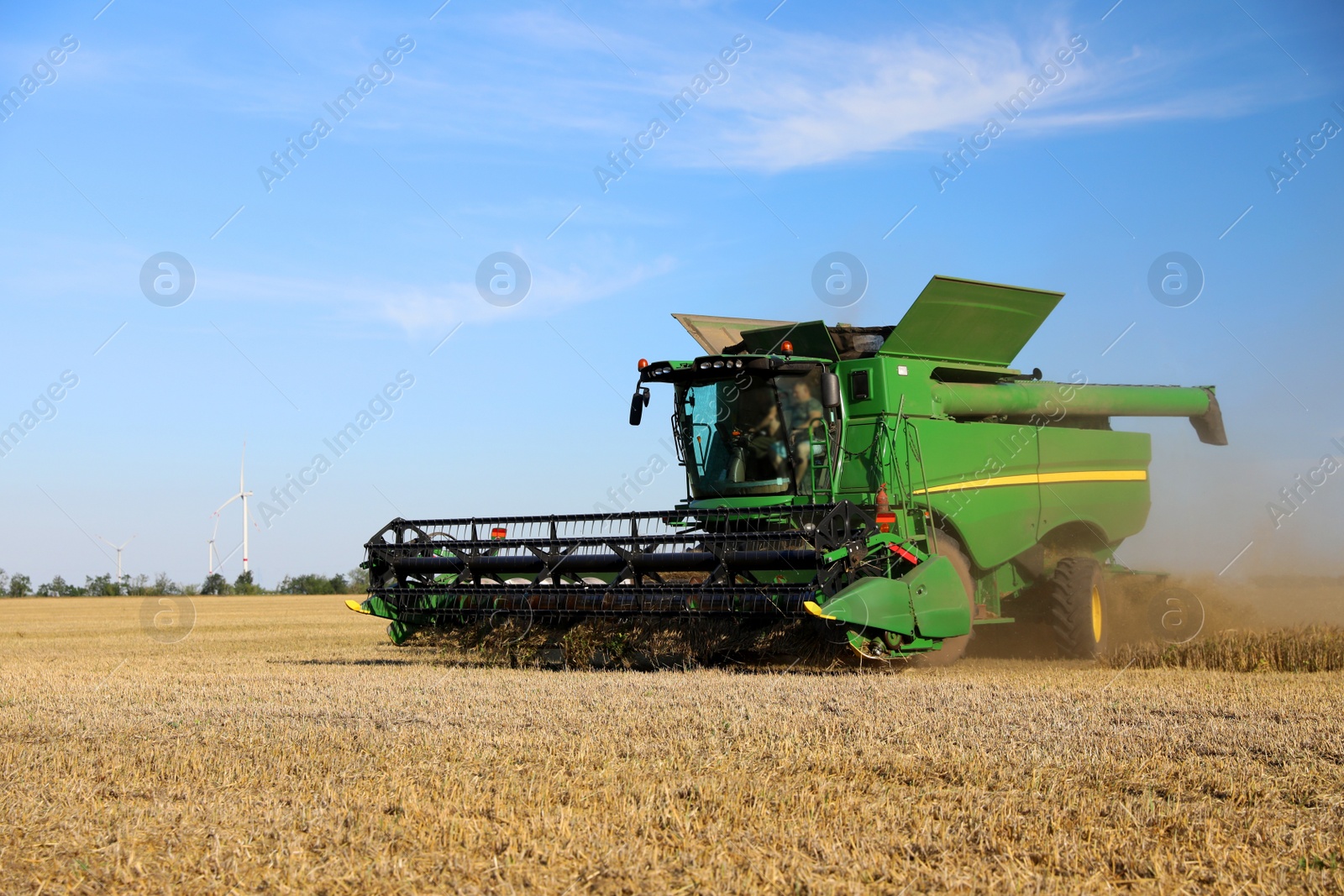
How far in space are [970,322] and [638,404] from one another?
3013mm

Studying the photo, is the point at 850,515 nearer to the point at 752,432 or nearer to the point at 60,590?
the point at 752,432

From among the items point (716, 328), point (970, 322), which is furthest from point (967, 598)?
point (716, 328)

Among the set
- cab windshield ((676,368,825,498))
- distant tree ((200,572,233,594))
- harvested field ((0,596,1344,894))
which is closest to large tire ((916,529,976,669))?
harvested field ((0,596,1344,894))

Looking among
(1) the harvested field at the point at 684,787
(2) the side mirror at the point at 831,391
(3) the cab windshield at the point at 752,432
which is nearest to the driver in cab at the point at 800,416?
(3) the cab windshield at the point at 752,432

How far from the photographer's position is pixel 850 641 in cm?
823

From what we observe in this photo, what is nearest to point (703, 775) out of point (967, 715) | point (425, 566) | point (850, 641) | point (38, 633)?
point (967, 715)

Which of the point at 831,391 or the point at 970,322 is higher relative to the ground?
the point at 970,322

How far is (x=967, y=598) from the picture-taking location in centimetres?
919

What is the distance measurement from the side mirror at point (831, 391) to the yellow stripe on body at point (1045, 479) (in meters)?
1.05

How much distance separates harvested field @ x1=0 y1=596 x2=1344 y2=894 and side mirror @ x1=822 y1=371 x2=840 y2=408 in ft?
7.18

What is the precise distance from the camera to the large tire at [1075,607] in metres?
Answer: 10.3

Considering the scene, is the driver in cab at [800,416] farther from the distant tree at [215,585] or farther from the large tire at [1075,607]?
the distant tree at [215,585]

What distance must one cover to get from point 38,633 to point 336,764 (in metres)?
16.3

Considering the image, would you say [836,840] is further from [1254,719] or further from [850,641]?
[850,641]
